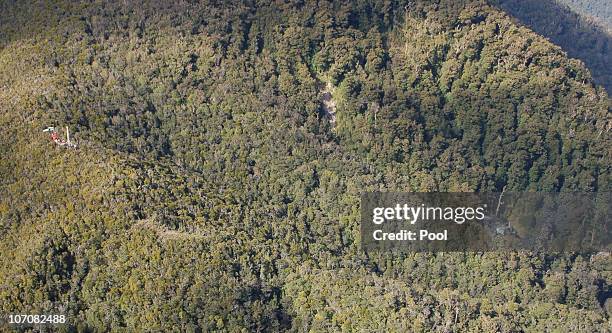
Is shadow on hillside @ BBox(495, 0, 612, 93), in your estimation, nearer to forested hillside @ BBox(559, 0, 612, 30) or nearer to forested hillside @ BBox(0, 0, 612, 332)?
forested hillside @ BBox(0, 0, 612, 332)

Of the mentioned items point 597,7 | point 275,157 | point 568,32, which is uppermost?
point 597,7

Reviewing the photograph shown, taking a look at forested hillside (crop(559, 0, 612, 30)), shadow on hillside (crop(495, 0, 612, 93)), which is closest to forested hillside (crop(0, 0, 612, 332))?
shadow on hillside (crop(495, 0, 612, 93))

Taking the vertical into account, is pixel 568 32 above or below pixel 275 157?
above

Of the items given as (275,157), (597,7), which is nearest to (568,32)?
(597,7)

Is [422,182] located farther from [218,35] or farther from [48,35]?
[48,35]

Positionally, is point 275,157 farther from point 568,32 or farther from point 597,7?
point 597,7

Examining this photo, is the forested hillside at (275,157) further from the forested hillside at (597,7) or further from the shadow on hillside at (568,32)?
the forested hillside at (597,7)

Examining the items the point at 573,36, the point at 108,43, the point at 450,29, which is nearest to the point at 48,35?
the point at 108,43
